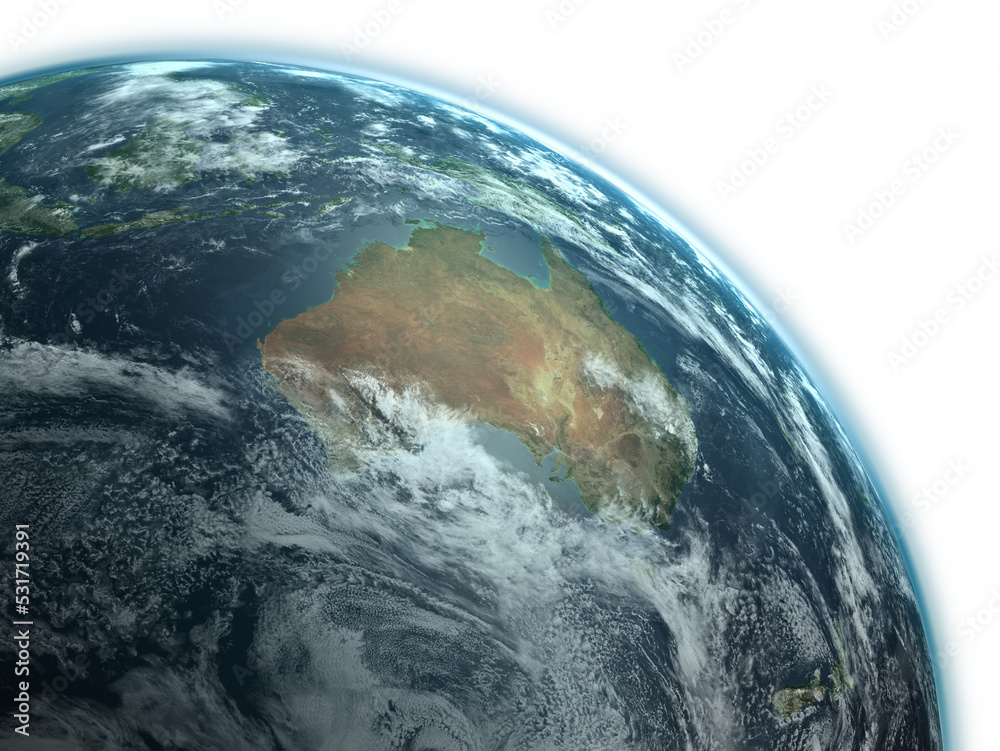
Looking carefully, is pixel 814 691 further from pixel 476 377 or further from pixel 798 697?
pixel 476 377

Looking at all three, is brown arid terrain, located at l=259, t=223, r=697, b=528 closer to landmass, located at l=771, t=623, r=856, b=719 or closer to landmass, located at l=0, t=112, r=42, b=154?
landmass, located at l=771, t=623, r=856, b=719

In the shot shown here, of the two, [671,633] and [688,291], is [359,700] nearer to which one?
[671,633]

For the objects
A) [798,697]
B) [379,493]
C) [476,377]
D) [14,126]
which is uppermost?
[14,126]

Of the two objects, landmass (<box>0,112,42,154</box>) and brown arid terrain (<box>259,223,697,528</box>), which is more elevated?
landmass (<box>0,112,42,154</box>)

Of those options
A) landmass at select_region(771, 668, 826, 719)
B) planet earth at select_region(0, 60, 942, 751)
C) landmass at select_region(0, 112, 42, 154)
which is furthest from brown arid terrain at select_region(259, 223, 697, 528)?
landmass at select_region(0, 112, 42, 154)

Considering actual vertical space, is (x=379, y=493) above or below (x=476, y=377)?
below

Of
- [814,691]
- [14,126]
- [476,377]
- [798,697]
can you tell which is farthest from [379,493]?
[14,126]

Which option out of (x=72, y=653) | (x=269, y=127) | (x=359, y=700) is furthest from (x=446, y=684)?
(x=269, y=127)
